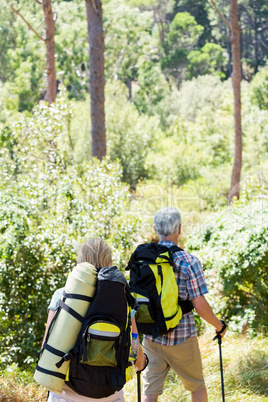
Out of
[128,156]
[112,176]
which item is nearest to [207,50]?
[128,156]

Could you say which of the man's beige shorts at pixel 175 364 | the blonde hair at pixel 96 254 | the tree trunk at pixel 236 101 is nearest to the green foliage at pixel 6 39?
the tree trunk at pixel 236 101

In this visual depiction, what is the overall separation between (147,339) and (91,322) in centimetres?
102

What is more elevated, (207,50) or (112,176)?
(207,50)

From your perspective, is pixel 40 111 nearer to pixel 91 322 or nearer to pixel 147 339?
pixel 147 339

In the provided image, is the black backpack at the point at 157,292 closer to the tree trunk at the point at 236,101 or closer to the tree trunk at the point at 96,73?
the tree trunk at the point at 96,73

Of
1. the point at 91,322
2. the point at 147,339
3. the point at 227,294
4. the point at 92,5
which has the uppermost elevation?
the point at 92,5

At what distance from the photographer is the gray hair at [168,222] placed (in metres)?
2.95

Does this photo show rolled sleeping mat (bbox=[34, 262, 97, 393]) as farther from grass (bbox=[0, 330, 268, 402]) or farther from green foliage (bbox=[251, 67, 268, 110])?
green foliage (bbox=[251, 67, 268, 110])

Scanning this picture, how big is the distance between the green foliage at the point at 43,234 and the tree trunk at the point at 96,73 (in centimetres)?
237

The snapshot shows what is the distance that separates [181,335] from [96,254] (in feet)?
3.08

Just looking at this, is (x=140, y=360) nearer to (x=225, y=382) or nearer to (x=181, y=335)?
(x=181, y=335)

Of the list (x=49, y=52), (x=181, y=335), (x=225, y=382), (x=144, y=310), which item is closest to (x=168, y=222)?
(x=144, y=310)

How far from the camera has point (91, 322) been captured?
83.7 inches

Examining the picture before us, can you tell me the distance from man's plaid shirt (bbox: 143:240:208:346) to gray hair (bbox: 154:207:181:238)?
0.20 feet
